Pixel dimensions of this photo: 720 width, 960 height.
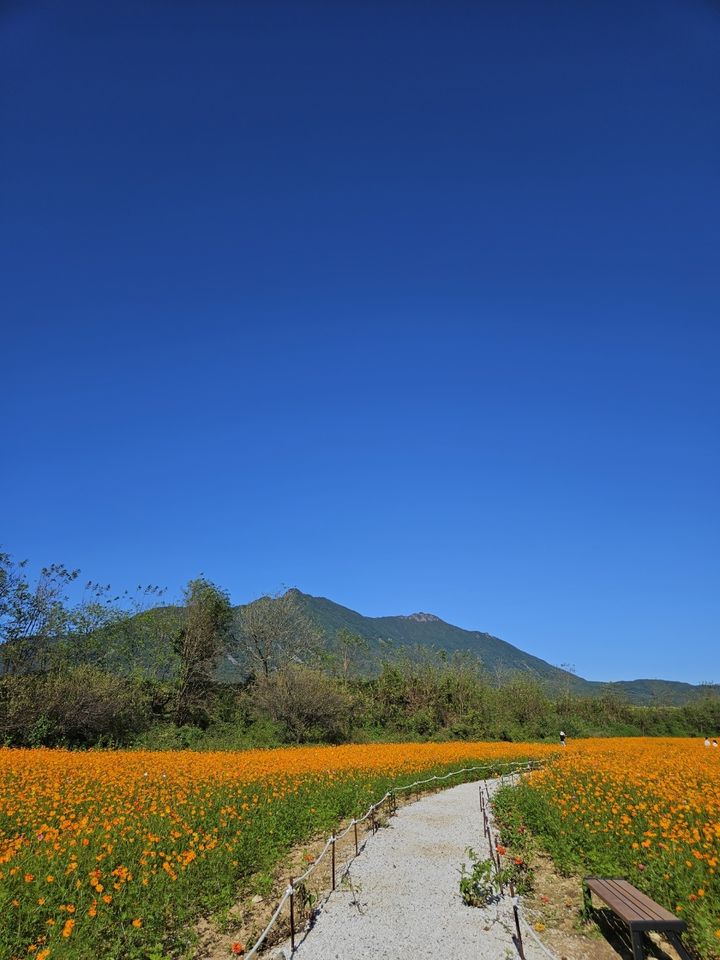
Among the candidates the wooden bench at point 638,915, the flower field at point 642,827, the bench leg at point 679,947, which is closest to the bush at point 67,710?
the flower field at point 642,827

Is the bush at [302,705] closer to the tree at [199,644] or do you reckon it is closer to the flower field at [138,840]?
the tree at [199,644]

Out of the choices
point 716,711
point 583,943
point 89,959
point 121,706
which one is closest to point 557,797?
point 583,943

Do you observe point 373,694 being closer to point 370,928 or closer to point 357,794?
point 357,794

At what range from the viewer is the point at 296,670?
3644 centimetres

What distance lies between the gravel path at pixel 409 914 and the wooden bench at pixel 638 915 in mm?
1057

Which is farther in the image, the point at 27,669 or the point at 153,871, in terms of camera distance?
the point at 27,669

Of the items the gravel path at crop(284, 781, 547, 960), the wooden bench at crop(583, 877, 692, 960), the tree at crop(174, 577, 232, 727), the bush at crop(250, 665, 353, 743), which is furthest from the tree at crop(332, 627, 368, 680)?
the wooden bench at crop(583, 877, 692, 960)

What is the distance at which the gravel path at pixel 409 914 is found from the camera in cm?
603

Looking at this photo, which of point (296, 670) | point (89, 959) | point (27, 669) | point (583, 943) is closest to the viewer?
point (89, 959)

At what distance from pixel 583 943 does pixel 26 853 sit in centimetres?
738

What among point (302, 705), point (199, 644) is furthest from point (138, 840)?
point (199, 644)

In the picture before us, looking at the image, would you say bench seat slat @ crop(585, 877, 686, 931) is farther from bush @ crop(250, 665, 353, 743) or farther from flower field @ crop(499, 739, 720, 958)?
bush @ crop(250, 665, 353, 743)

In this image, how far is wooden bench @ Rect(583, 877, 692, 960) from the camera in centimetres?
530

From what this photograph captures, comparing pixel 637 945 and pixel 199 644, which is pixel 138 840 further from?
pixel 199 644
